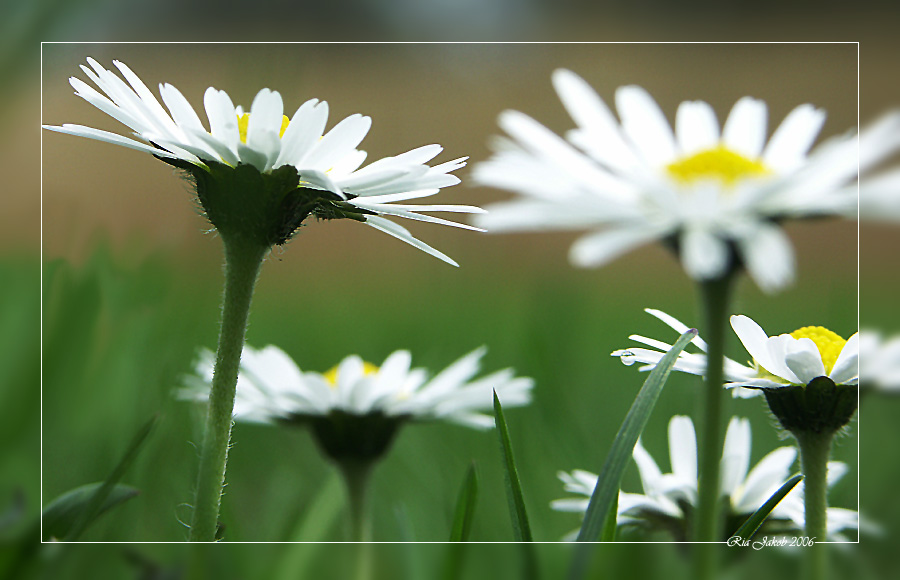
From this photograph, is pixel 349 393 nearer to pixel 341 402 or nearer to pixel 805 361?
pixel 341 402

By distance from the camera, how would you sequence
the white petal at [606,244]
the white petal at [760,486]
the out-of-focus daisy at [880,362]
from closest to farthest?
the white petal at [606,244] → the out-of-focus daisy at [880,362] → the white petal at [760,486]

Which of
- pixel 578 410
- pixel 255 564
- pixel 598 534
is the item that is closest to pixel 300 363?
pixel 578 410

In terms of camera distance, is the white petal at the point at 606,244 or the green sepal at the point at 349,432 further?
the green sepal at the point at 349,432

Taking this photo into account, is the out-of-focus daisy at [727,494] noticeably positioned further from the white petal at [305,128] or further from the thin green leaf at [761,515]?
the white petal at [305,128]

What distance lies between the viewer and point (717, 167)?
0.27 meters

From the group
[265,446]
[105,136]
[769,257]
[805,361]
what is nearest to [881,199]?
[769,257]

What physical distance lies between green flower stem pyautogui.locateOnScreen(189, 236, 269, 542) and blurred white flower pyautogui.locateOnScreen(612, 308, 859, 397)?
137mm

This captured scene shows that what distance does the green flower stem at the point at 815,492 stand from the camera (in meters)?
0.27

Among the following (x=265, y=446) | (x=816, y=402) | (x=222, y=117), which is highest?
(x=222, y=117)

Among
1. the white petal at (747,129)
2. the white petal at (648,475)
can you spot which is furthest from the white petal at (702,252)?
the white petal at (648,475)

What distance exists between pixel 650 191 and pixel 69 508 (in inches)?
8.7

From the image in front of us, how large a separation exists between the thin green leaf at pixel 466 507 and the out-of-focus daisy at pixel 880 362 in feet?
0.44

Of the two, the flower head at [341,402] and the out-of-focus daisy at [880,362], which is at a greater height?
the out-of-focus daisy at [880,362]

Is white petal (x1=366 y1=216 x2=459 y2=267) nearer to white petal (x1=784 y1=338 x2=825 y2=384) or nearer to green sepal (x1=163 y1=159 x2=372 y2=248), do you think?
green sepal (x1=163 y1=159 x2=372 y2=248)
